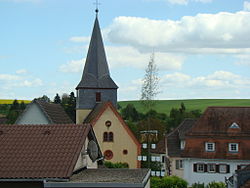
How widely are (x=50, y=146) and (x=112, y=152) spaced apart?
28879mm

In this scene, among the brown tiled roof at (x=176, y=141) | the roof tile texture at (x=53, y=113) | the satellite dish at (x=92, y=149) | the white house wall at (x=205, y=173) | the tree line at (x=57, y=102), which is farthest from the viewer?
the tree line at (x=57, y=102)

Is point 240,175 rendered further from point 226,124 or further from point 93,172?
point 226,124

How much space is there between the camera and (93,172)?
73.5 ft

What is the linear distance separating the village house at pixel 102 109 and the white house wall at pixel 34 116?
1076cm

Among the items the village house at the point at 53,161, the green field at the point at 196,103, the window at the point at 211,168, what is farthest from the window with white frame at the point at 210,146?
the green field at the point at 196,103

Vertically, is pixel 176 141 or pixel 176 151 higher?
pixel 176 141

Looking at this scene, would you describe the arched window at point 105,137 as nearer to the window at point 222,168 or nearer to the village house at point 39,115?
the village house at point 39,115

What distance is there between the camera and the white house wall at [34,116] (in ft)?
128

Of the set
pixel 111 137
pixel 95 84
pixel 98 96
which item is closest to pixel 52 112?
pixel 111 137

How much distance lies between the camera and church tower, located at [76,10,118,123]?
53469mm

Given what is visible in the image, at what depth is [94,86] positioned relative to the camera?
53406 mm

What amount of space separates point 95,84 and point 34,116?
14797mm

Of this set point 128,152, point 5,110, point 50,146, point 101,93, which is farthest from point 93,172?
point 5,110

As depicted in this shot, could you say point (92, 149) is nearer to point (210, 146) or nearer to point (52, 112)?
point (52, 112)
